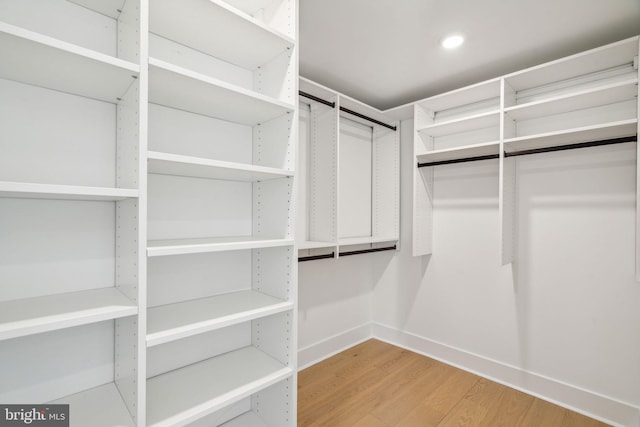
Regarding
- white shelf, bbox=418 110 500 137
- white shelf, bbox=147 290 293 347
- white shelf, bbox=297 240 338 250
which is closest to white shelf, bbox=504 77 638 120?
white shelf, bbox=418 110 500 137

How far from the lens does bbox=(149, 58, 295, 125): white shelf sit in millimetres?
1114

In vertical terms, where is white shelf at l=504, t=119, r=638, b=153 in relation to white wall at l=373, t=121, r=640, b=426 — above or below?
above

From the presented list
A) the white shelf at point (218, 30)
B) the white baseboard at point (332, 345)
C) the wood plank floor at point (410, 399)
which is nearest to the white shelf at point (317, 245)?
the white baseboard at point (332, 345)

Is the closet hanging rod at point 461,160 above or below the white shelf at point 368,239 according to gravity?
above

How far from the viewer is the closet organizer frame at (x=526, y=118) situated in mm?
1838

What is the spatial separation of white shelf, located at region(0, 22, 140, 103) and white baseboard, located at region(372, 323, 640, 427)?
2.91 meters

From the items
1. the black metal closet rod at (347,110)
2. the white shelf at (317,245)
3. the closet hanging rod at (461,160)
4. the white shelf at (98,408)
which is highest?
the black metal closet rod at (347,110)

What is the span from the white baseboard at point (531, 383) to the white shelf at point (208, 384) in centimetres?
185

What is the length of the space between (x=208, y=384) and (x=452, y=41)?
2254mm

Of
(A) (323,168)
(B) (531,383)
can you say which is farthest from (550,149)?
(B) (531,383)

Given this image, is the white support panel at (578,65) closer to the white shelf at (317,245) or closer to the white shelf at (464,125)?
the white shelf at (464,125)

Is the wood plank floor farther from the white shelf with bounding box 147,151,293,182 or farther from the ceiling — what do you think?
the ceiling

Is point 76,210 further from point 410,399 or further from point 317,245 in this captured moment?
point 410,399

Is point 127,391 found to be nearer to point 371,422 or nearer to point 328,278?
point 371,422
